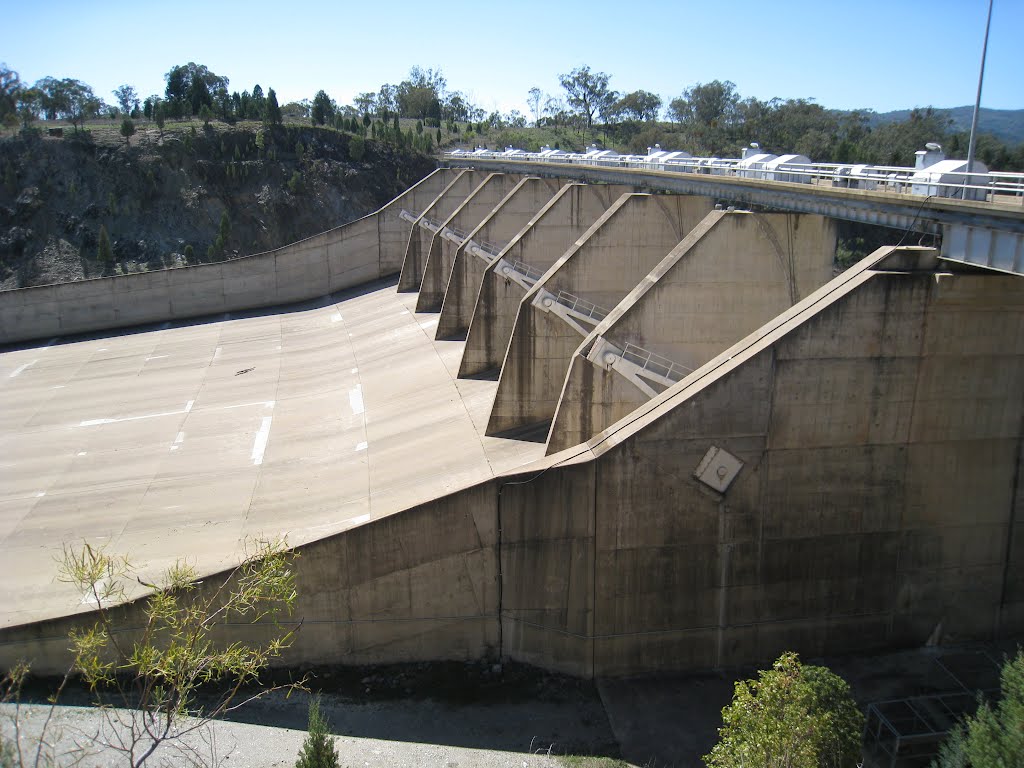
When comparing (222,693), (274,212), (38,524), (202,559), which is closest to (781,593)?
(222,693)

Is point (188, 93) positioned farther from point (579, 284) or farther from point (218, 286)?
point (579, 284)

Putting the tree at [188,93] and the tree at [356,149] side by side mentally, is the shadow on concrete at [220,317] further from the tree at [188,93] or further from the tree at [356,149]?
the tree at [188,93]

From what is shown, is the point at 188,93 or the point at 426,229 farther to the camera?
the point at 188,93

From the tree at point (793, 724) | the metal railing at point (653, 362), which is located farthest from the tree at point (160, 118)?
the tree at point (793, 724)

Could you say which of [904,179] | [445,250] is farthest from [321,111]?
[904,179]

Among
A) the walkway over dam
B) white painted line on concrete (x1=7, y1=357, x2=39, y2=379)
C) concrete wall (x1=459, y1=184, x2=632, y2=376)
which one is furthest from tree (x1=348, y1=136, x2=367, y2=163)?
the walkway over dam

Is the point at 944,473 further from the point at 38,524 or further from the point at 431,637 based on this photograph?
the point at 38,524
